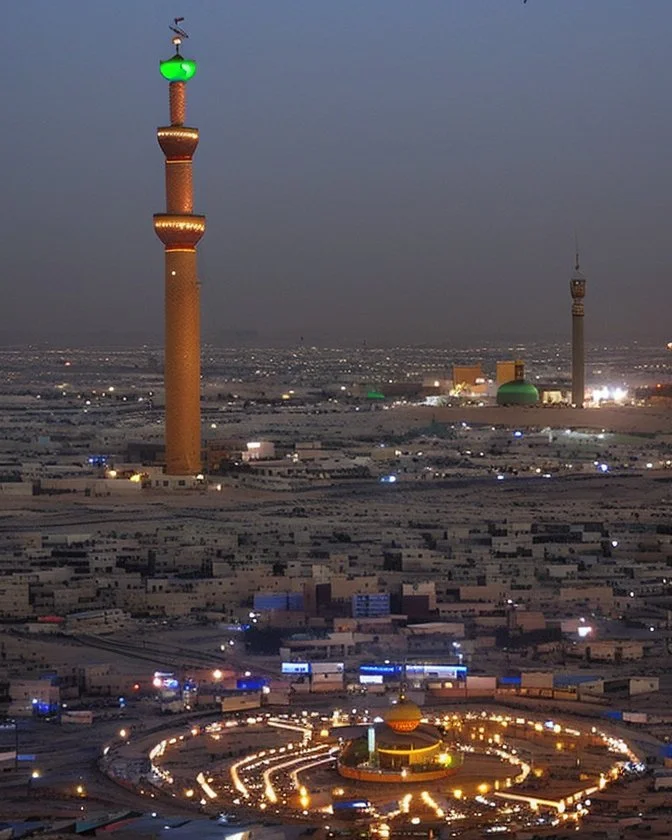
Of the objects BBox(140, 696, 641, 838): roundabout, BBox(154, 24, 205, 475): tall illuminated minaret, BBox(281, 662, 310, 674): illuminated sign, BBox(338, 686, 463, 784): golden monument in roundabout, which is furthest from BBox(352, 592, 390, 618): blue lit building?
BBox(154, 24, 205, 475): tall illuminated minaret

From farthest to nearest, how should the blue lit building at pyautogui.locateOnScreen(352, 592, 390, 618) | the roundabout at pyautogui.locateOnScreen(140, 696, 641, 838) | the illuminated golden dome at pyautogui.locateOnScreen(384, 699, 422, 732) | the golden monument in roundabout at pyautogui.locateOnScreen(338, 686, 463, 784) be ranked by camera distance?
the blue lit building at pyautogui.locateOnScreen(352, 592, 390, 618), the illuminated golden dome at pyautogui.locateOnScreen(384, 699, 422, 732), the golden monument in roundabout at pyautogui.locateOnScreen(338, 686, 463, 784), the roundabout at pyautogui.locateOnScreen(140, 696, 641, 838)

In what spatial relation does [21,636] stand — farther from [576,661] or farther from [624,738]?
[624,738]

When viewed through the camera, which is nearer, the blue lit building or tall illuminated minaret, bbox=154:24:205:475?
the blue lit building

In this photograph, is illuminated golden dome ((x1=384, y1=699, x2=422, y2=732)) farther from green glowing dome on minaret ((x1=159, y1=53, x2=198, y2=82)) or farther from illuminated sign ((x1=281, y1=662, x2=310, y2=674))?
green glowing dome on minaret ((x1=159, y1=53, x2=198, y2=82))

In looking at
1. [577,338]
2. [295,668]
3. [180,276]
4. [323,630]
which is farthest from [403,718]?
[577,338]

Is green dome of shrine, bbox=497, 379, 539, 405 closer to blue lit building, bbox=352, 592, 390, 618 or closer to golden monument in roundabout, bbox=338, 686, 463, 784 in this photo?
blue lit building, bbox=352, 592, 390, 618

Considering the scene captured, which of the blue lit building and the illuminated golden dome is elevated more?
the blue lit building

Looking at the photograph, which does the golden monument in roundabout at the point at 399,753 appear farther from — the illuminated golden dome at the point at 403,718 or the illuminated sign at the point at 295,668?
the illuminated sign at the point at 295,668

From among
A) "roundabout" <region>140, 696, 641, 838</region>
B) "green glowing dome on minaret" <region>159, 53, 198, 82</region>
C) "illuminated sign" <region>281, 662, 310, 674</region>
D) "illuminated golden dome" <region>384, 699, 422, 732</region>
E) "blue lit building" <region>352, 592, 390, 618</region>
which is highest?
"green glowing dome on minaret" <region>159, 53, 198, 82</region>

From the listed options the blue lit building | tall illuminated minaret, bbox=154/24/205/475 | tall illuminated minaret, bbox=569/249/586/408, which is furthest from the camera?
tall illuminated minaret, bbox=569/249/586/408
